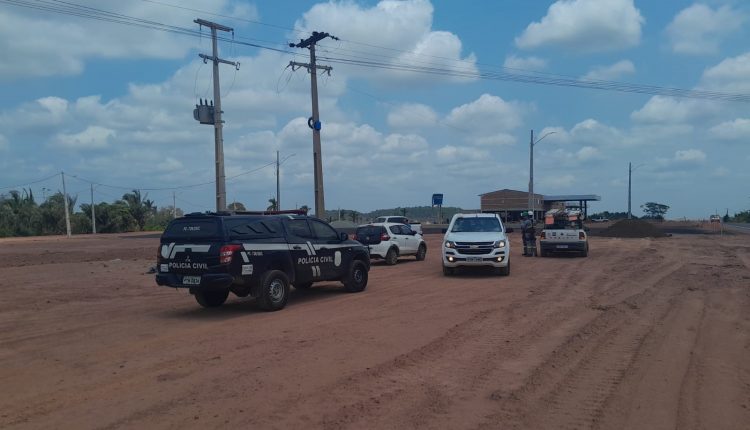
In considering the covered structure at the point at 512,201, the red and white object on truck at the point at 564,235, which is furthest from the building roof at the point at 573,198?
the red and white object on truck at the point at 564,235

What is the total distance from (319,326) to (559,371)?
4.21 meters

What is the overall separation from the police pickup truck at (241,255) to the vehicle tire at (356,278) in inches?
38.4

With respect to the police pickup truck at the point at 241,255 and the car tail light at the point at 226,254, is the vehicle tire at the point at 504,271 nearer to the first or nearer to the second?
the police pickup truck at the point at 241,255

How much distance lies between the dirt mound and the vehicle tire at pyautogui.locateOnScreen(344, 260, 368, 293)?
35183 millimetres

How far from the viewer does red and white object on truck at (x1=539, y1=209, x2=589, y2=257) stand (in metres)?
24.2

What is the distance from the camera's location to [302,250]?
1268 centimetres

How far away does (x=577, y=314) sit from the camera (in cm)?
1095

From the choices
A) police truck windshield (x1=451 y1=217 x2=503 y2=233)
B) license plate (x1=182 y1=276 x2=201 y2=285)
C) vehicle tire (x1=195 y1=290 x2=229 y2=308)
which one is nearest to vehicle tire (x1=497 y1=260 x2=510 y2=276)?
police truck windshield (x1=451 y1=217 x2=503 y2=233)

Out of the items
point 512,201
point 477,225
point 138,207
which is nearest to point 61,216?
point 138,207

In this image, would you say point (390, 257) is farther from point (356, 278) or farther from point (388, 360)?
point (388, 360)

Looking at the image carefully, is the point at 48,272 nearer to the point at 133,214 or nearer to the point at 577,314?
the point at 577,314

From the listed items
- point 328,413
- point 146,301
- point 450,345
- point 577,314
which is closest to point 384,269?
point 146,301

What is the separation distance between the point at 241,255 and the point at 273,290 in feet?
3.51

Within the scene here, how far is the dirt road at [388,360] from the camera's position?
18.6ft
